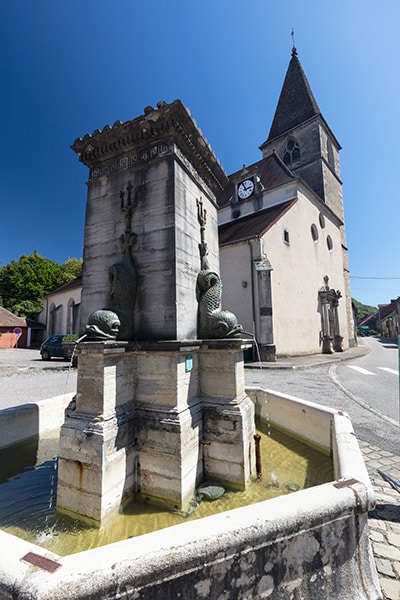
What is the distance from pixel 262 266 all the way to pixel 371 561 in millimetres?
13736

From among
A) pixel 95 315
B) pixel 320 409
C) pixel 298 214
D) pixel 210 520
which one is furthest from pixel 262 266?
pixel 210 520

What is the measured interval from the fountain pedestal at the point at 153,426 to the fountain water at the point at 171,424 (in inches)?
0.6

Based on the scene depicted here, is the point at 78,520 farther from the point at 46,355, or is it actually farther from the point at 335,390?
the point at 46,355

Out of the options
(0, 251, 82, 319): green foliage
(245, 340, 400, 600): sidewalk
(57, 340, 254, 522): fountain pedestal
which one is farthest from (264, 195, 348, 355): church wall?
(0, 251, 82, 319): green foliage

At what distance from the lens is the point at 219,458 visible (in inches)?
128

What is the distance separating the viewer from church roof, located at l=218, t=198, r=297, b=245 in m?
16.1

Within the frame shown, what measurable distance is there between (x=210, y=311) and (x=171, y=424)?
4.93ft

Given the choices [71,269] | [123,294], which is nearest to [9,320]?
[71,269]

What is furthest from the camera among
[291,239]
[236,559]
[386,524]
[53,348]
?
[291,239]

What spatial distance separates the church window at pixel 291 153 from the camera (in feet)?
86.2

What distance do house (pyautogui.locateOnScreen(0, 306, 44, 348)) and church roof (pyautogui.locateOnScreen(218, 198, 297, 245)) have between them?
27.1 meters

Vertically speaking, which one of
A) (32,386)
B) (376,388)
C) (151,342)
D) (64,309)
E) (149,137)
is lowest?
(376,388)

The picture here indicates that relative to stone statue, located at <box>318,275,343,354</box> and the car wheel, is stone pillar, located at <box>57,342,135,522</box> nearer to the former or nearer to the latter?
the car wheel

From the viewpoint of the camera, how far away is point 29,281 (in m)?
40.5
